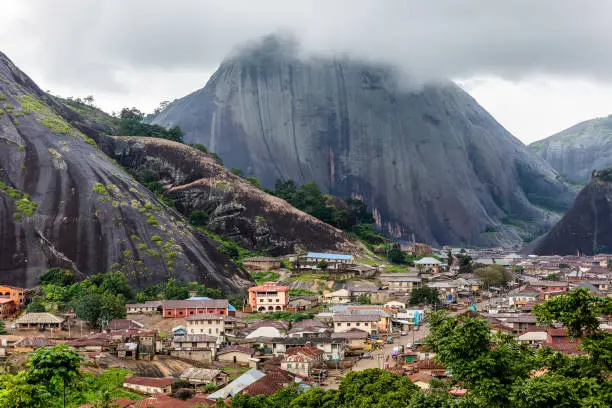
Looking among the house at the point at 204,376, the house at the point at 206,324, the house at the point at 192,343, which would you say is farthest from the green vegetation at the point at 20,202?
the house at the point at 204,376

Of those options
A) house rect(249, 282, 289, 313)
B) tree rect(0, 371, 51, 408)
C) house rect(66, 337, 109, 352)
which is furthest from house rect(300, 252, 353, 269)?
tree rect(0, 371, 51, 408)

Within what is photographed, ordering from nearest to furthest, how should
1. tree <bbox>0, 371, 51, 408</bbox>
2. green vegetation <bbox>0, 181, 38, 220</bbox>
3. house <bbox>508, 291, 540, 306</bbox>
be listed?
tree <bbox>0, 371, 51, 408</bbox> < house <bbox>508, 291, 540, 306</bbox> < green vegetation <bbox>0, 181, 38, 220</bbox>

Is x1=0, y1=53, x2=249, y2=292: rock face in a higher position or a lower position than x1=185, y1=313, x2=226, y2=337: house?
higher

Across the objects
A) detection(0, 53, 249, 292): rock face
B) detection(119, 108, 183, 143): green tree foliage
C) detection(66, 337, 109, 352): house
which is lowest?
detection(66, 337, 109, 352): house

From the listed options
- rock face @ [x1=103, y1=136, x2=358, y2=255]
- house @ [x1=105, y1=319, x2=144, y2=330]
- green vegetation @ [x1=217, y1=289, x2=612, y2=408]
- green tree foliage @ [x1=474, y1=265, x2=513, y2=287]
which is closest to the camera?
green vegetation @ [x1=217, y1=289, x2=612, y2=408]

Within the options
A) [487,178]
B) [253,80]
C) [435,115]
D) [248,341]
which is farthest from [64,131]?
[487,178]

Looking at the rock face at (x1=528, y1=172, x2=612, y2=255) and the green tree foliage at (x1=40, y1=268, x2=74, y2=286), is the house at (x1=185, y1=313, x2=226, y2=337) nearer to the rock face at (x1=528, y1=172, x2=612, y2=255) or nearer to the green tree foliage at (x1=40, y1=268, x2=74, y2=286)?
the green tree foliage at (x1=40, y1=268, x2=74, y2=286)

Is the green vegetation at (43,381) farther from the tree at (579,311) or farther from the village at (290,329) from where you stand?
the tree at (579,311)

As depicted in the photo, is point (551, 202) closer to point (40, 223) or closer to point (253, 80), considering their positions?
point (253, 80)
